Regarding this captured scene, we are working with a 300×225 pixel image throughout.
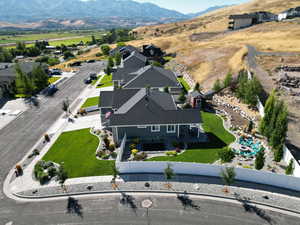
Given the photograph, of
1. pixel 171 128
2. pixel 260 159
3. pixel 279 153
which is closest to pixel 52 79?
pixel 171 128

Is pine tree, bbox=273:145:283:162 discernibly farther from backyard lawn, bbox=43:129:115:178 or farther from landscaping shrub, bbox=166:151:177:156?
backyard lawn, bbox=43:129:115:178

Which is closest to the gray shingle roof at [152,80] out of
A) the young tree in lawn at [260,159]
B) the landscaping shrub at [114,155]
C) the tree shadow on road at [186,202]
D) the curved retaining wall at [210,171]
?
the landscaping shrub at [114,155]

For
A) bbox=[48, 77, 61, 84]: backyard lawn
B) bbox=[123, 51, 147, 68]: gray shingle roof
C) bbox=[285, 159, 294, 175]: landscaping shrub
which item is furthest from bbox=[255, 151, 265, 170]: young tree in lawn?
bbox=[48, 77, 61, 84]: backyard lawn

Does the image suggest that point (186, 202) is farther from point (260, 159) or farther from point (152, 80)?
point (152, 80)

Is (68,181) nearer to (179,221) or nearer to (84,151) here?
(84,151)

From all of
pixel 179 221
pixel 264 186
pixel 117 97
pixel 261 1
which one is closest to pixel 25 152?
pixel 117 97

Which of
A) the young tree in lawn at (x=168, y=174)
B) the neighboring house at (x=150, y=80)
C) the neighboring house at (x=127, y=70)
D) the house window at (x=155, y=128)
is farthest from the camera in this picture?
the neighboring house at (x=127, y=70)

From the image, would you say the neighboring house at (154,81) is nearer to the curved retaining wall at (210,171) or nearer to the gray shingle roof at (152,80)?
the gray shingle roof at (152,80)
